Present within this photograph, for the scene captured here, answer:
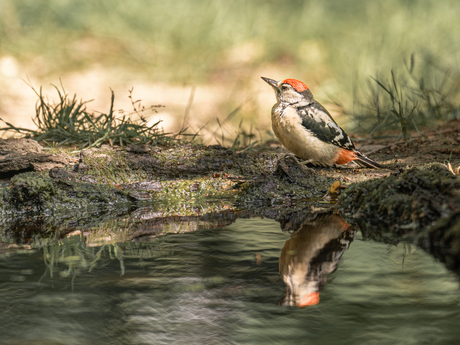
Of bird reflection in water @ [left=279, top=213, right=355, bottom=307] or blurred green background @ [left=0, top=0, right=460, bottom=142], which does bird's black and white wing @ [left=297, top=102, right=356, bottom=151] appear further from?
blurred green background @ [left=0, top=0, right=460, bottom=142]

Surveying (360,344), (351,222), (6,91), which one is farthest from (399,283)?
(6,91)

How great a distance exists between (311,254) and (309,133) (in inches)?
79.5

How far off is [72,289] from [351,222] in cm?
171

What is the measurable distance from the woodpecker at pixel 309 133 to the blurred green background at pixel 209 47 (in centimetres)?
328

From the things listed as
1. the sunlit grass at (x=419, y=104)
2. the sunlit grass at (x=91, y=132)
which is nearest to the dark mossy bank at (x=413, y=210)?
the sunlit grass at (x=91, y=132)

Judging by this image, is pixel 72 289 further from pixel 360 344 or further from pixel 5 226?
pixel 5 226

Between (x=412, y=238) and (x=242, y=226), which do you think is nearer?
(x=412, y=238)

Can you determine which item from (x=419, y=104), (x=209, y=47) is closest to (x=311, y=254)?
(x=419, y=104)

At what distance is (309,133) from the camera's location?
4.18 m

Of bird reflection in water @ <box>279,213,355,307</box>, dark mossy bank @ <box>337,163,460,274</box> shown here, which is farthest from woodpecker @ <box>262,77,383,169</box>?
bird reflection in water @ <box>279,213,355,307</box>

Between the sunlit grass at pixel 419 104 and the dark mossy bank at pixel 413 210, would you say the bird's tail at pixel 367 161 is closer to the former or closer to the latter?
the dark mossy bank at pixel 413 210

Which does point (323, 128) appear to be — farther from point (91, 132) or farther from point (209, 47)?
point (209, 47)

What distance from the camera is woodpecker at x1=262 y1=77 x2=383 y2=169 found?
165 inches

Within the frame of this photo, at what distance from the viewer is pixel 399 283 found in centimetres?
190
